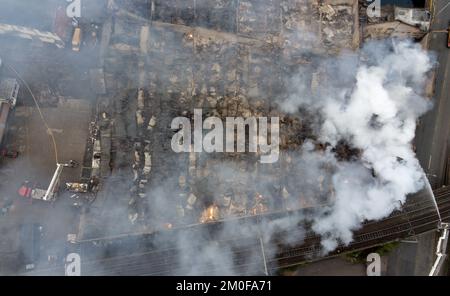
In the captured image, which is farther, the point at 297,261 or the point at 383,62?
the point at 383,62

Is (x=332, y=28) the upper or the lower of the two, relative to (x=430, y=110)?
upper

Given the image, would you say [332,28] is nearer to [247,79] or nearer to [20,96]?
[247,79]

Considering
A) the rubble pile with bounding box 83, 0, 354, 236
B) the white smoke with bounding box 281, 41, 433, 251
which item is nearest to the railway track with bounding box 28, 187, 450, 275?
the white smoke with bounding box 281, 41, 433, 251

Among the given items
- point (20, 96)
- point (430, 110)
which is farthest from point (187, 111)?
point (430, 110)

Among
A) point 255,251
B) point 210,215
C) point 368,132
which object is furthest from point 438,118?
point 210,215

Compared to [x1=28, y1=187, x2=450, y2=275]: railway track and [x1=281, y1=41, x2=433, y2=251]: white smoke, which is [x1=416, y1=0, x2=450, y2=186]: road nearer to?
[x1=281, y1=41, x2=433, y2=251]: white smoke

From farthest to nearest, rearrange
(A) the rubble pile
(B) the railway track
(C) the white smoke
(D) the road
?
(D) the road, (A) the rubble pile, (C) the white smoke, (B) the railway track

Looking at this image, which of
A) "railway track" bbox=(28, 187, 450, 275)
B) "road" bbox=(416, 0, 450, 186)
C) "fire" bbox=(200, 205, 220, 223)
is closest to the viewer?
"railway track" bbox=(28, 187, 450, 275)
